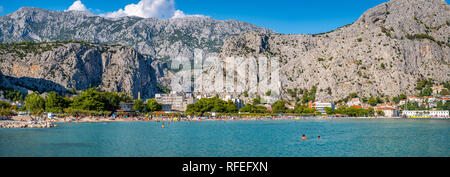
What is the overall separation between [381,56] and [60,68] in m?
153

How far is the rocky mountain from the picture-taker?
155625 mm

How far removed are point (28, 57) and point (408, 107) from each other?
176240 millimetres

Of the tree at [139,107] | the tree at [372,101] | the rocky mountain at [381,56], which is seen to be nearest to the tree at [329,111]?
the rocky mountain at [381,56]

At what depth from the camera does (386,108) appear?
147 m

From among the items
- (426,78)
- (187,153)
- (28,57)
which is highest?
(28,57)

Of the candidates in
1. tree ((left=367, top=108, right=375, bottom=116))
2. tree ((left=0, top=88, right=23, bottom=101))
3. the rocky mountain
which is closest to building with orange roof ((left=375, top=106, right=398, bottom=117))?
tree ((left=367, top=108, right=375, bottom=116))

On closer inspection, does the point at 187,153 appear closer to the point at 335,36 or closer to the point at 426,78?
the point at 426,78

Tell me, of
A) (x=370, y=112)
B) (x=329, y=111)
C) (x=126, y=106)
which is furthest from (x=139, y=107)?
(x=370, y=112)

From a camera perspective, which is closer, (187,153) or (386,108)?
(187,153)

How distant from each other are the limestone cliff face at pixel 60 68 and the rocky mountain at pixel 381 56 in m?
79.5

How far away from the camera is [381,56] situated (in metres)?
161

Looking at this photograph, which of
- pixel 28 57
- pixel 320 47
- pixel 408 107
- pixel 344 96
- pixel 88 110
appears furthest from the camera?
pixel 320 47
